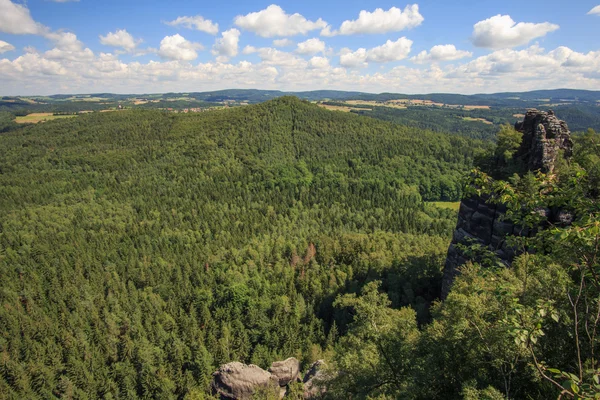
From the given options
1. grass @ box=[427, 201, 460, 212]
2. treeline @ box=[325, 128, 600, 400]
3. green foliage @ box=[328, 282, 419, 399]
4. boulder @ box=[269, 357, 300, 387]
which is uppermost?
treeline @ box=[325, 128, 600, 400]

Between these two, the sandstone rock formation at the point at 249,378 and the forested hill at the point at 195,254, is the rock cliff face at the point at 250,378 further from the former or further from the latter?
the forested hill at the point at 195,254

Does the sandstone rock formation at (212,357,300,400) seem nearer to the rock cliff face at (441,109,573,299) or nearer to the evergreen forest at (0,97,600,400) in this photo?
the evergreen forest at (0,97,600,400)

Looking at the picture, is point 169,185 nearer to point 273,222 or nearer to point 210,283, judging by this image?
point 273,222

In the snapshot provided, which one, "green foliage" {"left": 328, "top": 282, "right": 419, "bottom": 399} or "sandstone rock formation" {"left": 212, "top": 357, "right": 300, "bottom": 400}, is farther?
"sandstone rock formation" {"left": 212, "top": 357, "right": 300, "bottom": 400}

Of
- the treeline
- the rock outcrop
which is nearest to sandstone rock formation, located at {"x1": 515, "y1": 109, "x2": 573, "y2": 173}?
the treeline

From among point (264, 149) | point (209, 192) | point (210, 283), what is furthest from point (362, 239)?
point (264, 149)

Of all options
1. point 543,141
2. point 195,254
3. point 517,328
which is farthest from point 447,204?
point 517,328

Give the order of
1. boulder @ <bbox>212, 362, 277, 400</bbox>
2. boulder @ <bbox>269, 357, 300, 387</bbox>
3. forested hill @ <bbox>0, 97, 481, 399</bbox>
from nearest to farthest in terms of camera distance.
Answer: boulder @ <bbox>212, 362, 277, 400</bbox> → boulder @ <bbox>269, 357, 300, 387</bbox> → forested hill @ <bbox>0, 97, 481, 399</bbox>
